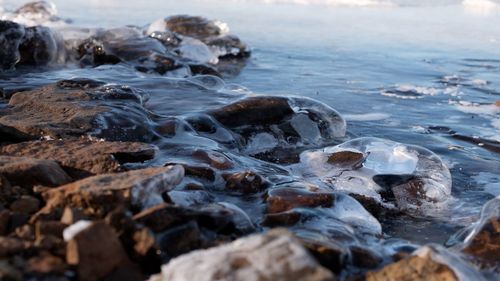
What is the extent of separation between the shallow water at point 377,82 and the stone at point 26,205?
0.98 meters

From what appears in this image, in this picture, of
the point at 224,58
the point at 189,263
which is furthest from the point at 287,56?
the point at 189,263

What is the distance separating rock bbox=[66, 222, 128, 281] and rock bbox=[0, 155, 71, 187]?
0.71 metres

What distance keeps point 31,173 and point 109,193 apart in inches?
20.0

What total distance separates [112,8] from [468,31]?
8265 millimetres

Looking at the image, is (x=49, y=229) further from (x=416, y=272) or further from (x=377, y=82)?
(x=377, y=82)

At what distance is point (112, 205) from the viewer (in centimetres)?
203

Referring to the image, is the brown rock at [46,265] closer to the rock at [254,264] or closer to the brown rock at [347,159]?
the rock at [254,264]

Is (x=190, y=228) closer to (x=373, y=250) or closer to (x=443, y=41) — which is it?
(x=373, y=250)

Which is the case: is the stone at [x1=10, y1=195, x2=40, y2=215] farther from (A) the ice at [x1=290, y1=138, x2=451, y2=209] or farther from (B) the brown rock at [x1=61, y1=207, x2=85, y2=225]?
(A) the ice at [x1=290, y1=138, x2=451, y2=209]

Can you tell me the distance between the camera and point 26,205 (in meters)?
2.10

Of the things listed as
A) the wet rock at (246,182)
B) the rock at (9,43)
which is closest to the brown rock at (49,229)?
the wet rock at (246,182)

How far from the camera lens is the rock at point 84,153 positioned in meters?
2.64

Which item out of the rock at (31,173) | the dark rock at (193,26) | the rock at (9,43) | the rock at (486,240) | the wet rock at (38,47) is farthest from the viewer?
the dark rock at (193,26)

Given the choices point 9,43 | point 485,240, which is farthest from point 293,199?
point 9,43
